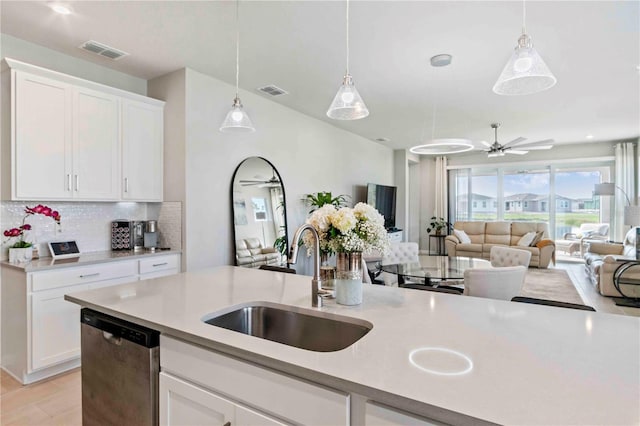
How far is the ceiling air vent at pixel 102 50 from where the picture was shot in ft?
10.2

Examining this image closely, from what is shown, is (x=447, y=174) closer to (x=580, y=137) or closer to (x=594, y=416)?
(x=580, y=137)

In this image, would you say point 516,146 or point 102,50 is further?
point 516,146

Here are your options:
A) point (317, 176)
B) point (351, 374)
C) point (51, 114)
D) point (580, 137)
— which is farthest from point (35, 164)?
point (580, 137)

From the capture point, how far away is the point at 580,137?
7391mm

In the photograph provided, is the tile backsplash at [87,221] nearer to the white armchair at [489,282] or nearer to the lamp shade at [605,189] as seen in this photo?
the white armchair at [489,282]

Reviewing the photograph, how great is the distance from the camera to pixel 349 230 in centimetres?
155

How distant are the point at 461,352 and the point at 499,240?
799cm

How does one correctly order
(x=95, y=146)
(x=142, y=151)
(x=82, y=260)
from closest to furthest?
(x=82, y=260) → (x=95, y=146) → (x=142, y=151)

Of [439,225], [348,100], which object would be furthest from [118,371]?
[439,225]

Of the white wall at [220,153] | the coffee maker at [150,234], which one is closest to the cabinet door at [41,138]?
the coffee maker at [150,234]

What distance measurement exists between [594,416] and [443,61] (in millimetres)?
3408

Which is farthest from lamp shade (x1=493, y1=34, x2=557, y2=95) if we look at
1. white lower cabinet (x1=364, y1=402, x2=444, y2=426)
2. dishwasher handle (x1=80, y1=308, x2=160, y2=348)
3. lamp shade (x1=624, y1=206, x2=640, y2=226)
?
lamp shade (x1=624, y1=206, x2=640, y2=226)

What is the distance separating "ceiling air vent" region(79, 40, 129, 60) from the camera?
10.2 feet

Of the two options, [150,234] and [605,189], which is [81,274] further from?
[605,189]
